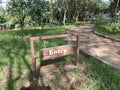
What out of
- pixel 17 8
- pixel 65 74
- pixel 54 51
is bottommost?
pixel 65 74

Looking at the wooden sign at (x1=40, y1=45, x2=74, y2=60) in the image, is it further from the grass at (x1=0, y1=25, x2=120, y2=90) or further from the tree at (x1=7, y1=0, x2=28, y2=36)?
the tree at (x1=7, y1=0, x2=28, y2=36)

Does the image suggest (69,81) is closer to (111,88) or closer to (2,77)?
(111,88)

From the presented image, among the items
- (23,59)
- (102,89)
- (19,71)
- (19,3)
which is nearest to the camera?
(102,89)

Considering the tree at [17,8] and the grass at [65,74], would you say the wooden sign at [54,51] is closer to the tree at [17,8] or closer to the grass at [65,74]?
the grass at [65,74]

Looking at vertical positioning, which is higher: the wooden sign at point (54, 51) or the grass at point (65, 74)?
the wooden sign at point (54, 51)

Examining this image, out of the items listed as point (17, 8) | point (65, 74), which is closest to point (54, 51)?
point (65, 74)

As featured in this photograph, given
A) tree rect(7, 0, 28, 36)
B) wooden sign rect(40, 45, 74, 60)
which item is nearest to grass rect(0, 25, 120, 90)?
wooden sign rect(40, 45, 74, 60)

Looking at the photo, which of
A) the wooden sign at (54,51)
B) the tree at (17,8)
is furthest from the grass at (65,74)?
the tree at (17,8)

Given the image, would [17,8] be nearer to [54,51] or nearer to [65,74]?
[54,51]

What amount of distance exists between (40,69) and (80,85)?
1.35m

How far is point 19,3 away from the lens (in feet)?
30.0

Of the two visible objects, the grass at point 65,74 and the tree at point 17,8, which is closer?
the grass at point 65,74

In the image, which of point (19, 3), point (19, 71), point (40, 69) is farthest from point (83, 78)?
point (19, 3)

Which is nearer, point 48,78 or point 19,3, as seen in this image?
point 48,78
